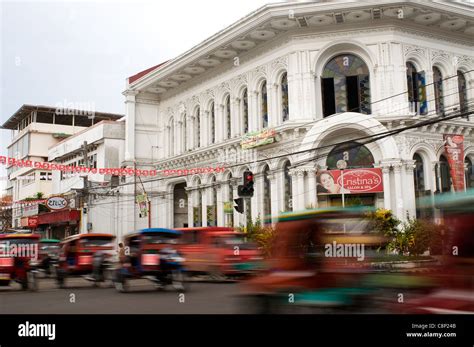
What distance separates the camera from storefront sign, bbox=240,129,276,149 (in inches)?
1011

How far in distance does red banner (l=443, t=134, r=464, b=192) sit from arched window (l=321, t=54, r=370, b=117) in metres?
4.60

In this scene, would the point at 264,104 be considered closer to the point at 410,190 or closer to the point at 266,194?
the point at 266,194

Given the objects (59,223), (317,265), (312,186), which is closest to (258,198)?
(312,186)

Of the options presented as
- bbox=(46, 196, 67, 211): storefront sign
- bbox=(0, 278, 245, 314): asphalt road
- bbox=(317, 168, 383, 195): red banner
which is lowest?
bbox=(0, 278, 245, 314): asphalt road

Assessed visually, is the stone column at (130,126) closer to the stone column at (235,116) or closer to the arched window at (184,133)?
the arched window at (184,133)

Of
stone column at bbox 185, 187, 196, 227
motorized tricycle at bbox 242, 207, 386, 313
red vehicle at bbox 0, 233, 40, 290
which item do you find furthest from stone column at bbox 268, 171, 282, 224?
motorized tricycle at bbox 242, 207, 386, 313

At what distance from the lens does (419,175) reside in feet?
80.6

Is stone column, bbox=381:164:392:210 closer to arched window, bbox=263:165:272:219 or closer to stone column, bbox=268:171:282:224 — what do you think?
stone column, bbox=268:171:282:224

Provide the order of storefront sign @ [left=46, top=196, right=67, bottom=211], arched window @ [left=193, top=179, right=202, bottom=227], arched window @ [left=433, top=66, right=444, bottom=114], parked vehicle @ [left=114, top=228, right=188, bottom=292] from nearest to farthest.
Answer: parked vehicle @ [left=114, top=228, right=188, bottom=292], storefront sign @ [left=46, top=196, right=67, bottom=211], arched window @ [left=433, top=66, right=444, bottom=114], arched window @ [left=193, top=179, right=202, bottom=227]

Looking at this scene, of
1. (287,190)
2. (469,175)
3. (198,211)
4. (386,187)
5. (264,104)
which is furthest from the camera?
(198,211)

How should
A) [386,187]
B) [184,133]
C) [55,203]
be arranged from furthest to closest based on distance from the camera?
[184,133] < [386,187] < [55,203]

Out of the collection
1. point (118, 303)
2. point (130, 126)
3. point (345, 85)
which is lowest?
point (118, 303)

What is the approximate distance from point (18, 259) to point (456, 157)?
70.3 ft
